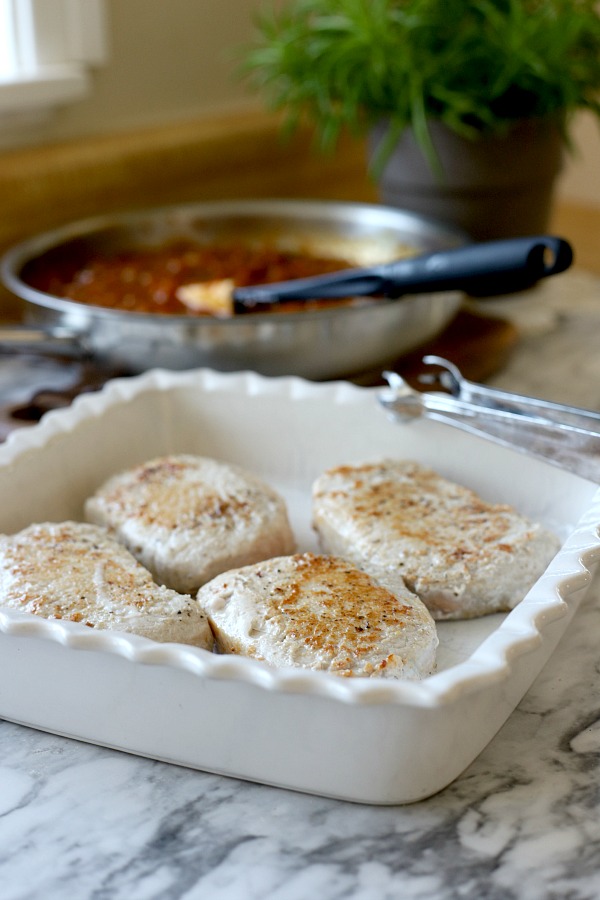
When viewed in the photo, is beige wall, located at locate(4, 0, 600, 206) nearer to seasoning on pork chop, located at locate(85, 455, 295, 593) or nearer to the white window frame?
the white window frame

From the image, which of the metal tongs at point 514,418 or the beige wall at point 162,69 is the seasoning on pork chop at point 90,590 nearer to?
the metal tongs at point 514,418

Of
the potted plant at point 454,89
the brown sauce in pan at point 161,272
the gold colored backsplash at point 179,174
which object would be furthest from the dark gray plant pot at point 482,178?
the gold colored backsplash at point 179,174

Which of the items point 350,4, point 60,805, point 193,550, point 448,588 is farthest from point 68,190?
point 60,805

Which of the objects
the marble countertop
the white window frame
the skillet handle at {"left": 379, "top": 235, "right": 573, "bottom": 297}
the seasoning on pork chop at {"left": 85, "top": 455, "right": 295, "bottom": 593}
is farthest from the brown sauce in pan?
the marble countertop

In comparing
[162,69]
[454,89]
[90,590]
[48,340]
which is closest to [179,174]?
[162,69]

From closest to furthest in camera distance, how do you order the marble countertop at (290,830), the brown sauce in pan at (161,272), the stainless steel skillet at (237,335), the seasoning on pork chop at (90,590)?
1. the marble countertop at (290,830)
2. the seasoning on pork chop at (90,590)
3. the stainless steel skillet at (237,335)
4. the brown sauce in pan at (161,272)
